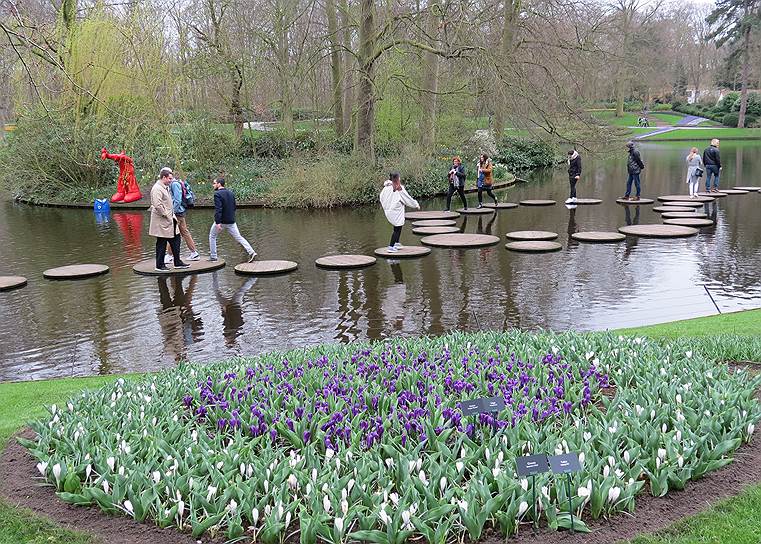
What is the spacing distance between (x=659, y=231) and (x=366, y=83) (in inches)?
505

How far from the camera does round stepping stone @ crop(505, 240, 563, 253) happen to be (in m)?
15.4

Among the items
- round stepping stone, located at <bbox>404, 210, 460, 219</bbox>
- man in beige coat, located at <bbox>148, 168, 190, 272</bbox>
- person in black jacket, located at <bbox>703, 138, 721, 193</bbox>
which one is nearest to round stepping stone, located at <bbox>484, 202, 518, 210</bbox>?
round stepping stone, located at <bbox>404, 210, 460, 219</bbox>

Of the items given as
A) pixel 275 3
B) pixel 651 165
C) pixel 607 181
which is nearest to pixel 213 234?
pixel 275 3

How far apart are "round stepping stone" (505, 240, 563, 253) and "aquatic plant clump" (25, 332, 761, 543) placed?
335 inches

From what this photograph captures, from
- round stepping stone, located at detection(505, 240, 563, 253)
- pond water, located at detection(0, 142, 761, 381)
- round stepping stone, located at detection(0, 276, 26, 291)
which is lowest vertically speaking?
pond water, located at detection(0, 142, 761, 381)

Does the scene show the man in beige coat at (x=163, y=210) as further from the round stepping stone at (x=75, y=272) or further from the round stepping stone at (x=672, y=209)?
the round stepping stone at (x=672, y=209)

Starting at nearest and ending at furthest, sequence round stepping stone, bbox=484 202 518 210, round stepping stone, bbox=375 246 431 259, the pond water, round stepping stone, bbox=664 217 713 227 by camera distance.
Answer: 1. the pond water
2. round stepping stone, bbox=375 246 431 259
3. round stepping stone, bbox=664 217 713 227
4. round stepping stone, bbox=484 202 518 210

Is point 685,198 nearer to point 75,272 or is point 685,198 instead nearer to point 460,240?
point 460,240

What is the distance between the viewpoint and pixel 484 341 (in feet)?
24.3

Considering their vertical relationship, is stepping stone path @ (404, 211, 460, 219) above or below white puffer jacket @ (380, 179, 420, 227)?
below

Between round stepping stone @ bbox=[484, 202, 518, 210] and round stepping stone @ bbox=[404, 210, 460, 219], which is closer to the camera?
round stepping stone @ bbox=[404, 210, 460, 219]

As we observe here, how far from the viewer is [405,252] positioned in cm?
1542

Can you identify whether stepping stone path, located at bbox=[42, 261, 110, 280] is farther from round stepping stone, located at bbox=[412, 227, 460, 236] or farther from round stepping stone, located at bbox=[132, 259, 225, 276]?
round stepping stone, located at bbox=[412, 227, 460, 236]

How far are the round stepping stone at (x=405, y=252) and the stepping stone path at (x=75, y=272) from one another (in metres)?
5.57
